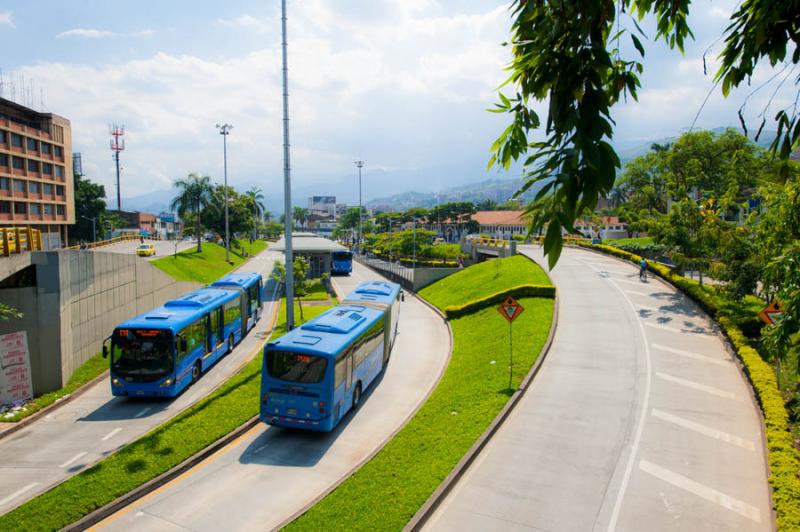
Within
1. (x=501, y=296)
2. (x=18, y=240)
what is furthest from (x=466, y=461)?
(x=501, y=296)

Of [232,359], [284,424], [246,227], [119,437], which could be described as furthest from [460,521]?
[246,227]

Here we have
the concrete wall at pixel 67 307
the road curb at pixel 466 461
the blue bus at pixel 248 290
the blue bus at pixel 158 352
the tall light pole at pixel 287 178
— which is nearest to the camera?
the road curb at pixel 466 461

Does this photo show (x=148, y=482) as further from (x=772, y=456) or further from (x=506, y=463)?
(x=772, y=456)

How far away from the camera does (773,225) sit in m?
15.7

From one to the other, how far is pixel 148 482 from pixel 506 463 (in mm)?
8368

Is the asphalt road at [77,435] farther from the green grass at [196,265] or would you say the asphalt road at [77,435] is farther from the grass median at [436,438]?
the green grass at [196,265]

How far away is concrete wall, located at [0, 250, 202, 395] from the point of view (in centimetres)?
1933

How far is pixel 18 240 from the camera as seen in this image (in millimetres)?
18969

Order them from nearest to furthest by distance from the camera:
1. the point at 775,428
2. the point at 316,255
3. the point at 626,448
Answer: the point at 626,448 < the point at 775,428 < the point at 316,255

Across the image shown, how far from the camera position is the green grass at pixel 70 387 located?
1731 centimetres

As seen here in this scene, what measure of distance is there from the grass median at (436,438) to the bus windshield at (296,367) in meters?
2.93

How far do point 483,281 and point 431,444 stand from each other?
27331mm

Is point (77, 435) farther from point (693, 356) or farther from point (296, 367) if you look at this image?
point (693, 356)

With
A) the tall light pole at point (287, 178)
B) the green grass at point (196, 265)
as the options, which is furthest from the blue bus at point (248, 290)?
the green grass at point (196, 265)
